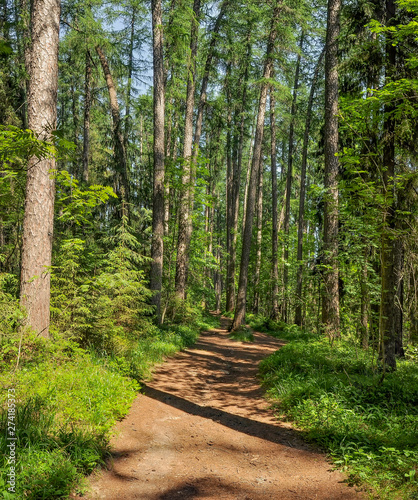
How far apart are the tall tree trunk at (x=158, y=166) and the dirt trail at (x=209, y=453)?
169 inches

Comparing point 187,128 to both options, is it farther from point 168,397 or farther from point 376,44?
point 168,397

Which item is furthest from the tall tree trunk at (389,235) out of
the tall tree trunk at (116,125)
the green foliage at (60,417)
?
the tall tree trunk at (116,125)

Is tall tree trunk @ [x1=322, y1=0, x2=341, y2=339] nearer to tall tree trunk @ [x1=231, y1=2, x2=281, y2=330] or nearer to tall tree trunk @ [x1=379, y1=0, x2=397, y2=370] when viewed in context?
tall tree trunk @ [x1=379, y1=0, x2=397, y2=370]

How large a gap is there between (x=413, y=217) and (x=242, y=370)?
5.30 metres

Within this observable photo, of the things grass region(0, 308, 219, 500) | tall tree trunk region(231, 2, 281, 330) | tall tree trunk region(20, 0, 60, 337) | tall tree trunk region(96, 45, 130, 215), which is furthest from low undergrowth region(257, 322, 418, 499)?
tall tree trunk region(96, 45, 130, 215)

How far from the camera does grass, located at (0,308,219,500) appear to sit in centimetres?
293

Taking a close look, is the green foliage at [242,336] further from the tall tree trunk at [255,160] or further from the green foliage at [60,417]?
the green foliage at [60,417]

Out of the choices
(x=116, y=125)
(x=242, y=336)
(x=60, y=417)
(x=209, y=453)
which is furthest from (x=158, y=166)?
(x=209, y=453)

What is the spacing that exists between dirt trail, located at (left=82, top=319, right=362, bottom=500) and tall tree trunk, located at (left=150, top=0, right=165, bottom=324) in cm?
430

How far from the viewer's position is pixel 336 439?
13.9 feet

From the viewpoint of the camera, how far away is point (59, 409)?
4.08 meters

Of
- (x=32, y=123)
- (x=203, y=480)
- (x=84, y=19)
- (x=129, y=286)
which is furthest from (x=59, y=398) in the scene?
(x=84, y=19)

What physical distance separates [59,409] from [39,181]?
371 cm

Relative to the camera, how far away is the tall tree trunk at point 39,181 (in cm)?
551
